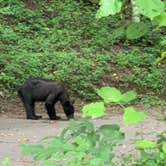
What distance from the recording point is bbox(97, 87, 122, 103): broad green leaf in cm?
229

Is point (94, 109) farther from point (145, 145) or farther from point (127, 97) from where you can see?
point (145, 145)

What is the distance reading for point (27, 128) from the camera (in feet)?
37.5

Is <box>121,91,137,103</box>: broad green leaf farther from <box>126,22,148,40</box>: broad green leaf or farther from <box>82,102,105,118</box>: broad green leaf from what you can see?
<box>126,22,148,40</box>: broad green leaf

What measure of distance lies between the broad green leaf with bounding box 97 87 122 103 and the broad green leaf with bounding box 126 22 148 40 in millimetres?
273

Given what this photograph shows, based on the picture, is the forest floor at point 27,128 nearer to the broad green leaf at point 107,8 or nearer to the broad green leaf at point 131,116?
the broad green leaf at point 131,116

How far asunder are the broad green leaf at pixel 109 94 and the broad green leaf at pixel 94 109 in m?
0.05

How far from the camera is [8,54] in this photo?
18344 mm

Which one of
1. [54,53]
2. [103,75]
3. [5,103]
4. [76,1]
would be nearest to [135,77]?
[103,75]

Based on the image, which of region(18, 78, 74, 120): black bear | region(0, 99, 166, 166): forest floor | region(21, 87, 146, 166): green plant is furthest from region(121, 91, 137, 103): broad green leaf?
region(18, 78, 74, 120): black bear

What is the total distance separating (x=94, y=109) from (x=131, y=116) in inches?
5.7

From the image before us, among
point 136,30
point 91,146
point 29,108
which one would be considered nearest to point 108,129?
point 91,146

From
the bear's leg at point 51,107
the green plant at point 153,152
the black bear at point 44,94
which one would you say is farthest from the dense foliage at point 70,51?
the green plant at point 153,152

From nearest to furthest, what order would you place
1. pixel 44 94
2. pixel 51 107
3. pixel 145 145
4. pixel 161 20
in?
1. pixel 161 20
2. pixel 145 145
3. pixel 51 107
4. pixel 44 94

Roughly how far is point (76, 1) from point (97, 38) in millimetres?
3695
